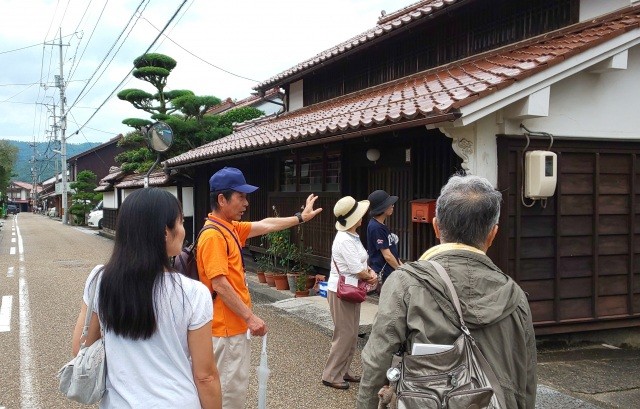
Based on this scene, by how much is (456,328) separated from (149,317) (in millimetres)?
1156

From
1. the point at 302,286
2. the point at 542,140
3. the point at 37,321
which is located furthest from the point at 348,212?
the point at 37,321

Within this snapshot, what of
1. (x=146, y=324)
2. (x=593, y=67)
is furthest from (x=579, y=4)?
(x=146, y=324)

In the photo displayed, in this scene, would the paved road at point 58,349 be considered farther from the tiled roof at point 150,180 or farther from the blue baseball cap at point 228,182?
the tiled roof at point 150,180

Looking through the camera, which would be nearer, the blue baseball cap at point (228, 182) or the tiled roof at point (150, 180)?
the blue baseball cap at point (228, 182)

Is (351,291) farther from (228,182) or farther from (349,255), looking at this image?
(228,182)

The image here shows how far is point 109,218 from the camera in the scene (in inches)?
1273

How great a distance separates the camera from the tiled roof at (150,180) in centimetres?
1907

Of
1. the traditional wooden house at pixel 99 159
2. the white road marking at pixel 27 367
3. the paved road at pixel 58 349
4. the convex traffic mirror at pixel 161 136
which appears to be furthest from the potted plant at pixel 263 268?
the traditional wooden house at pixel 99 159

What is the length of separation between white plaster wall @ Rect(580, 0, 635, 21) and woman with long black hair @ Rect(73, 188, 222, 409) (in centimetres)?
676

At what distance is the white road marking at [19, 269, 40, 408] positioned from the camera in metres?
5.32

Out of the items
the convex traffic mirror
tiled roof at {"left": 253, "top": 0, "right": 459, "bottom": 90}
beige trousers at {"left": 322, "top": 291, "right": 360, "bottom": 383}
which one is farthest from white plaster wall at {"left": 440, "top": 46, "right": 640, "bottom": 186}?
the convex traffic mirror

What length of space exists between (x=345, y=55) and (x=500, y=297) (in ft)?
32.7

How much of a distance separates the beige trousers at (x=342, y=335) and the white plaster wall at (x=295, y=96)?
9.66 metres

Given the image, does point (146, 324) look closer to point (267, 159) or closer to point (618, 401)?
point (618, 401)
